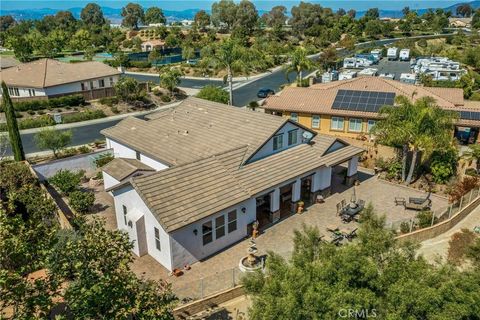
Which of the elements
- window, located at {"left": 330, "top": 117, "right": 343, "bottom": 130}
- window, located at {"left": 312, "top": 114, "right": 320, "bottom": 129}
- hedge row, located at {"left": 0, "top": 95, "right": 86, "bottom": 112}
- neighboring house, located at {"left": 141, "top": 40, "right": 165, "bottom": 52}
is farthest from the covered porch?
neighboring house, located at {"left": 141, "top": 40, "right": 165, "bottom": 52}

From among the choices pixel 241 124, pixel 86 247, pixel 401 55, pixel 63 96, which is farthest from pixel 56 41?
pixel 86 247

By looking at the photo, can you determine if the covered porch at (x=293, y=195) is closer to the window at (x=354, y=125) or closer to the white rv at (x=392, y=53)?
the window at (x=354, y=125)

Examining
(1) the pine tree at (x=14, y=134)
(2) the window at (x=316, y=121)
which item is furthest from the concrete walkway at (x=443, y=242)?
(1) the pine tree at (x=14, y=134)

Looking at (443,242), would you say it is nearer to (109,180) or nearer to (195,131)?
(195,131)

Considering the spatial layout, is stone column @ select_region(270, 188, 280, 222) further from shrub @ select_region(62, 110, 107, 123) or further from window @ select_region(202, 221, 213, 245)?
shrub @ select_region(62, 110, 107, 123)

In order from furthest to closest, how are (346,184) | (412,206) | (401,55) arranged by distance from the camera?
1. (401,55)
2. (346,184)
3. (412,206)

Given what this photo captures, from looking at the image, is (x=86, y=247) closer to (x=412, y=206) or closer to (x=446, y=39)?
(x=412, y=206)
